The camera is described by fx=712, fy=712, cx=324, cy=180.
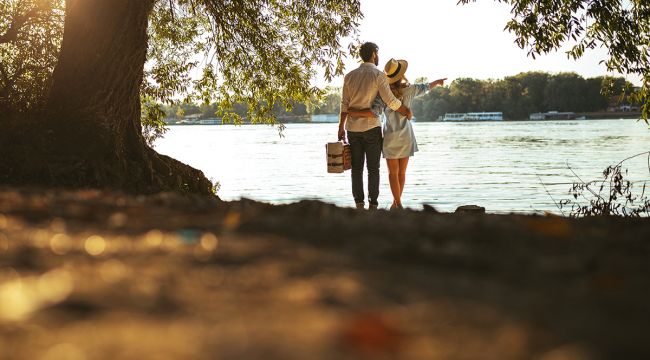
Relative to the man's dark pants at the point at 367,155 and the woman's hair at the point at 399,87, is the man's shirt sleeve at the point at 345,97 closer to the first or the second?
the man's dark pants at the point at 367,155

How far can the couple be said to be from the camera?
9.84 meters

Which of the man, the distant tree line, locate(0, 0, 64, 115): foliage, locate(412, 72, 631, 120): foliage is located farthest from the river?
locate(412, 72, 631, 120): foliage

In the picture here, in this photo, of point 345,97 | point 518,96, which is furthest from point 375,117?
point 518,96

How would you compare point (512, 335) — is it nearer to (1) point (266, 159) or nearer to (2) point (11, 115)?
(2) point (11, 115)

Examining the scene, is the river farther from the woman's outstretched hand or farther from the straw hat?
the woman's outstretched hand

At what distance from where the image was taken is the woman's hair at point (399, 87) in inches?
411

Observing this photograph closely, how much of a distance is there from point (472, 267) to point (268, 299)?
3.28 feet

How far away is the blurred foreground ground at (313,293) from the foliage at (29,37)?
1014 cm

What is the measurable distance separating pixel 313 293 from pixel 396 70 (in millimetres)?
8642

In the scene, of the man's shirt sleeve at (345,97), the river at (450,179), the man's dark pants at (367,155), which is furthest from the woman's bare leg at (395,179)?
the river at (450,179)

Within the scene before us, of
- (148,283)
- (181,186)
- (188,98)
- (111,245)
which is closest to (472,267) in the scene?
(148,283)

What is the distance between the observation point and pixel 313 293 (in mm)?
2256

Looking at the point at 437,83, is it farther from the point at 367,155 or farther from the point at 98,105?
the point at 98,105

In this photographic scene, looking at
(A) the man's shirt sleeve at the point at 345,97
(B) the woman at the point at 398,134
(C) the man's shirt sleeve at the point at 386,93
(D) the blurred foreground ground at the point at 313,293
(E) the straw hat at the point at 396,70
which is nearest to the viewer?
(D) the blurred foreground ground at the point at 313,293
